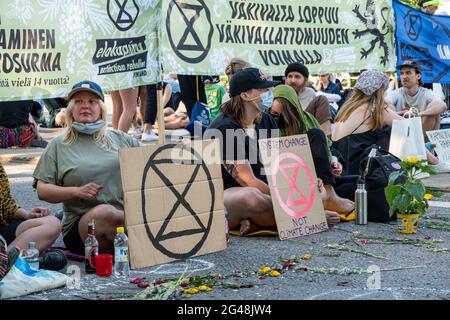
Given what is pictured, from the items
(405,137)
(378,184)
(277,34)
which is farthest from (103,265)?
(277,34)

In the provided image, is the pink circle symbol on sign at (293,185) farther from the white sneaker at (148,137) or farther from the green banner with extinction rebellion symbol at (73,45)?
the white sneaker at (148,137)

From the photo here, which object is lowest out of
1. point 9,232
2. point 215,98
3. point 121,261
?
point 121,261

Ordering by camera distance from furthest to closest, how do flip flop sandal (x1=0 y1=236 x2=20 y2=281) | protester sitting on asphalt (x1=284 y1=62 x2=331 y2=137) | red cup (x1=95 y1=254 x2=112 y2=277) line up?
1. protester sitting on asphalt (x1=284 y1=62 x2=331 y2=137)
2. red cup (x1=95 y1=254 x2=112 y2=277)
3. flip flop sandal (x1=0 y1=236 x2=20 y2=281)

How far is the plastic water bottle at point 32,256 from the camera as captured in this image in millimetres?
5441

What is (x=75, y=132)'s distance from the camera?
19.8 feet

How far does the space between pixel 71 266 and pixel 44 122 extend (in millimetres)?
11386

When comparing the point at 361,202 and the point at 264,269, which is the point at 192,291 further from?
the point at 361,202

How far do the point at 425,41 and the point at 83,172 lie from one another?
677cm

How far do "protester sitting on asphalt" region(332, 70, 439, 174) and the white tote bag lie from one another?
0.77 feet

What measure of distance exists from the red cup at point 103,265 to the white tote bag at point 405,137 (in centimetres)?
396

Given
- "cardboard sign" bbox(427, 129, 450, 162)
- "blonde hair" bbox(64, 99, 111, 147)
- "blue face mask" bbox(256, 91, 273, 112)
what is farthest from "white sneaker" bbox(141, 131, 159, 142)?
"blonde hair" bbox(64, 99, 111, 147)

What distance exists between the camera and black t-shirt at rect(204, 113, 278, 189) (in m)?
6.80

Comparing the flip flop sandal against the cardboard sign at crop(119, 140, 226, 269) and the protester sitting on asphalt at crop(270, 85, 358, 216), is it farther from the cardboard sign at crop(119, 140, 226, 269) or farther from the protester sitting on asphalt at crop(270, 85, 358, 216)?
the protester sitting on asphalt at crop(270, 85, 358, 216)

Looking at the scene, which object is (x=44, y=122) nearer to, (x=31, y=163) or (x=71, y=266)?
(x=31, y=163)
